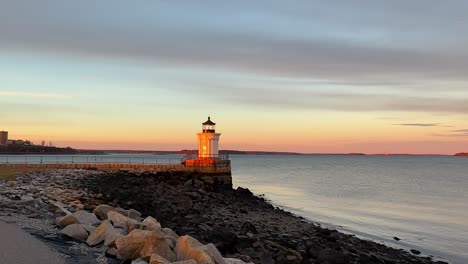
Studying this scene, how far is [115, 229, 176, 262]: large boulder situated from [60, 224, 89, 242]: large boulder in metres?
1.41

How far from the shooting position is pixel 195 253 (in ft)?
25.0

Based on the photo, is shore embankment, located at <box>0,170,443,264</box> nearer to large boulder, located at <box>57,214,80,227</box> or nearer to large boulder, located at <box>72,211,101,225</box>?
large boulder, located at <box>57,214,80,227</box>

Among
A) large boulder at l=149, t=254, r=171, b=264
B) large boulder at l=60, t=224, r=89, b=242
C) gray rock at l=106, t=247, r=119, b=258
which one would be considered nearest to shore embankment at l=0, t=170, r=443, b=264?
gray rock at l=106, t=247, r=119, b=258

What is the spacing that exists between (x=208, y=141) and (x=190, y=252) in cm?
2846

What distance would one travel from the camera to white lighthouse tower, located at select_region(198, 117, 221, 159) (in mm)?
36156

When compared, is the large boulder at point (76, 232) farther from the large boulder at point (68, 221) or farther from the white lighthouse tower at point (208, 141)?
the white lighthouse tower at point (208, 141)

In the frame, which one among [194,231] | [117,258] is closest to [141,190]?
[194,231]

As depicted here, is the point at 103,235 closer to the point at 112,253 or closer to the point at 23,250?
the point at 112,253

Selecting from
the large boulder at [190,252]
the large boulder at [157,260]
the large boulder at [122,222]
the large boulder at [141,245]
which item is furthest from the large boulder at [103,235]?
the large boulder at [157,260]

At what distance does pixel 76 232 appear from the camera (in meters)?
9.20

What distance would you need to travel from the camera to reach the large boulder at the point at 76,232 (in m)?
9.14

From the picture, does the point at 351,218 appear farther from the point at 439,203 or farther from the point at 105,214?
the point at 105,214

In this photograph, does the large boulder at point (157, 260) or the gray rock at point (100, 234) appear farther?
A: the gray rock at point (100, 234)

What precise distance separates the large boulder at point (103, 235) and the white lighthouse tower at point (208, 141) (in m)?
26.9
